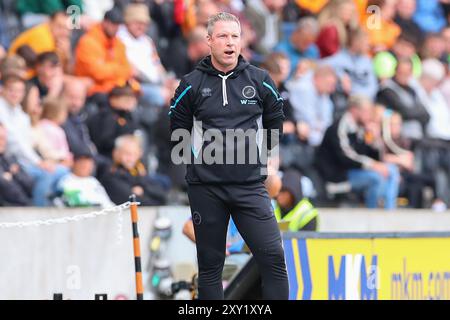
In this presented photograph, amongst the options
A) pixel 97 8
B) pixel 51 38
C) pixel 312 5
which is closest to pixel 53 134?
pixel 51 38

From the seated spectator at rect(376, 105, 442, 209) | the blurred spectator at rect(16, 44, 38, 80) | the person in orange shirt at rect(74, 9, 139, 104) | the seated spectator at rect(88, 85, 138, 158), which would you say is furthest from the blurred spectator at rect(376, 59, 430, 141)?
the blurred spectator at rect(16, 44, 38, 80)

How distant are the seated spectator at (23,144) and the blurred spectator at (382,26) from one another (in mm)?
7141

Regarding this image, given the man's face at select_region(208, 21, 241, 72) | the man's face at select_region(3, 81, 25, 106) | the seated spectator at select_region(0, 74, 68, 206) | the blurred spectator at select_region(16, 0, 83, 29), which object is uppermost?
the blurred spectator at select_region(16, 0, 83, 29)

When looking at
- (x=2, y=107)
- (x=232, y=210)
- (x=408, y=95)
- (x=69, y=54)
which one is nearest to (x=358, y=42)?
(x=408, y=95)

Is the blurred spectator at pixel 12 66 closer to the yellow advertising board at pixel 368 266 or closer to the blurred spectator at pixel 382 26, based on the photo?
the yellow advertising board at pixel 368 266

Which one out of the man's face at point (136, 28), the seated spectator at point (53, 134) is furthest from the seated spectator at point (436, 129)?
the seated spectator at point (53, 134)

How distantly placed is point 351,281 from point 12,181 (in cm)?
429

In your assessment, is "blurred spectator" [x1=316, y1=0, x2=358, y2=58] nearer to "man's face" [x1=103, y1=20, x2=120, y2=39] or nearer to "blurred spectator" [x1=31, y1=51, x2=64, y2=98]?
"man's face" [x1=103, y1=20, x2=120, y2=39]

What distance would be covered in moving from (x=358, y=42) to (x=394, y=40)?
1.66 m

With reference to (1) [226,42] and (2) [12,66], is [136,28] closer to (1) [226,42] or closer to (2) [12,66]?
(2) [12,66]

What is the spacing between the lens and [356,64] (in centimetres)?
1823

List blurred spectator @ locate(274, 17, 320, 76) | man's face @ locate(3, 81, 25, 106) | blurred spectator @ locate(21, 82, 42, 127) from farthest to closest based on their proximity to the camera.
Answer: blurred spectator @ locate(274, 17, 320, 76), blurred spectator @ locate(21, 82, 42, 127), man's face @ locate(3, 81, 25, 106)

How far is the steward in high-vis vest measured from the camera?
11758 mm

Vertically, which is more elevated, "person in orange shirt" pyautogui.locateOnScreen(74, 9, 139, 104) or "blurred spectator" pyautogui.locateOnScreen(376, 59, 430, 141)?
"person in orange shirt" pyautogui.locateOnScreen(74, 9, 139, 104)
